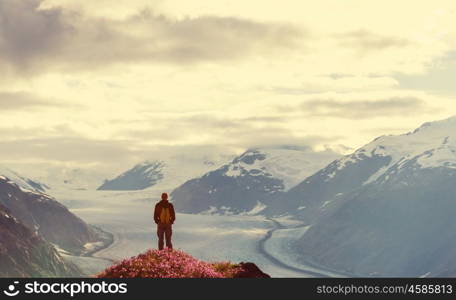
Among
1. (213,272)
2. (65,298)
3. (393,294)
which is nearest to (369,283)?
(393,294)

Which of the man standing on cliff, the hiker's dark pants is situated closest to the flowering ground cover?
the hiker's dark pants

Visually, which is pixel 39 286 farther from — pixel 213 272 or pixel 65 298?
pixel 213 272

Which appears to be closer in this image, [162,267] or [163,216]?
[162,267]

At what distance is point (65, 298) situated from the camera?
Answer: 41.0m

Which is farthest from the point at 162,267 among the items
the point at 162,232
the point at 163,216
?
the point at 163,216

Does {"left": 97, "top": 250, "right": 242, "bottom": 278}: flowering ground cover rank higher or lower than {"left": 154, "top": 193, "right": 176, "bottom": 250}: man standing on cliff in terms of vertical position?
lower

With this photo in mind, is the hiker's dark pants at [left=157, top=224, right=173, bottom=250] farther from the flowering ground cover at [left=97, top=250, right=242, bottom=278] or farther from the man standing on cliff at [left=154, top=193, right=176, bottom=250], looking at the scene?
the flowering ground cover at [left=97, top=250, right=242, bottom=278]

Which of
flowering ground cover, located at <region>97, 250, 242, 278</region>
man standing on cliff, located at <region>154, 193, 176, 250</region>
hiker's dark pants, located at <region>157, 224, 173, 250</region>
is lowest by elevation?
flowering ground cover, located at <region>97, 250, 242, 278</region>

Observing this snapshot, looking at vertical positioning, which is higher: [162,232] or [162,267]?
[162,232]

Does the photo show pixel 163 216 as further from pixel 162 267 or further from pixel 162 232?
pixel 162 267

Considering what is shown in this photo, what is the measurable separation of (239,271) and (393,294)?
11.4 metres

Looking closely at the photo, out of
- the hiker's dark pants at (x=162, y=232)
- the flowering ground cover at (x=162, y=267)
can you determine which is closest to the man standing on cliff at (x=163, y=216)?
the hiker's dark pants at (x=162, y=232)

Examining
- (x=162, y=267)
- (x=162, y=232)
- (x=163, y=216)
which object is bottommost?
(x=162, y=267)

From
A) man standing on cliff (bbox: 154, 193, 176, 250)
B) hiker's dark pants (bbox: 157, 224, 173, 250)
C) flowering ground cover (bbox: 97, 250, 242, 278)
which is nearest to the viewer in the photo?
flowering ground cover (bbox: 97, 250, 242, 278)
